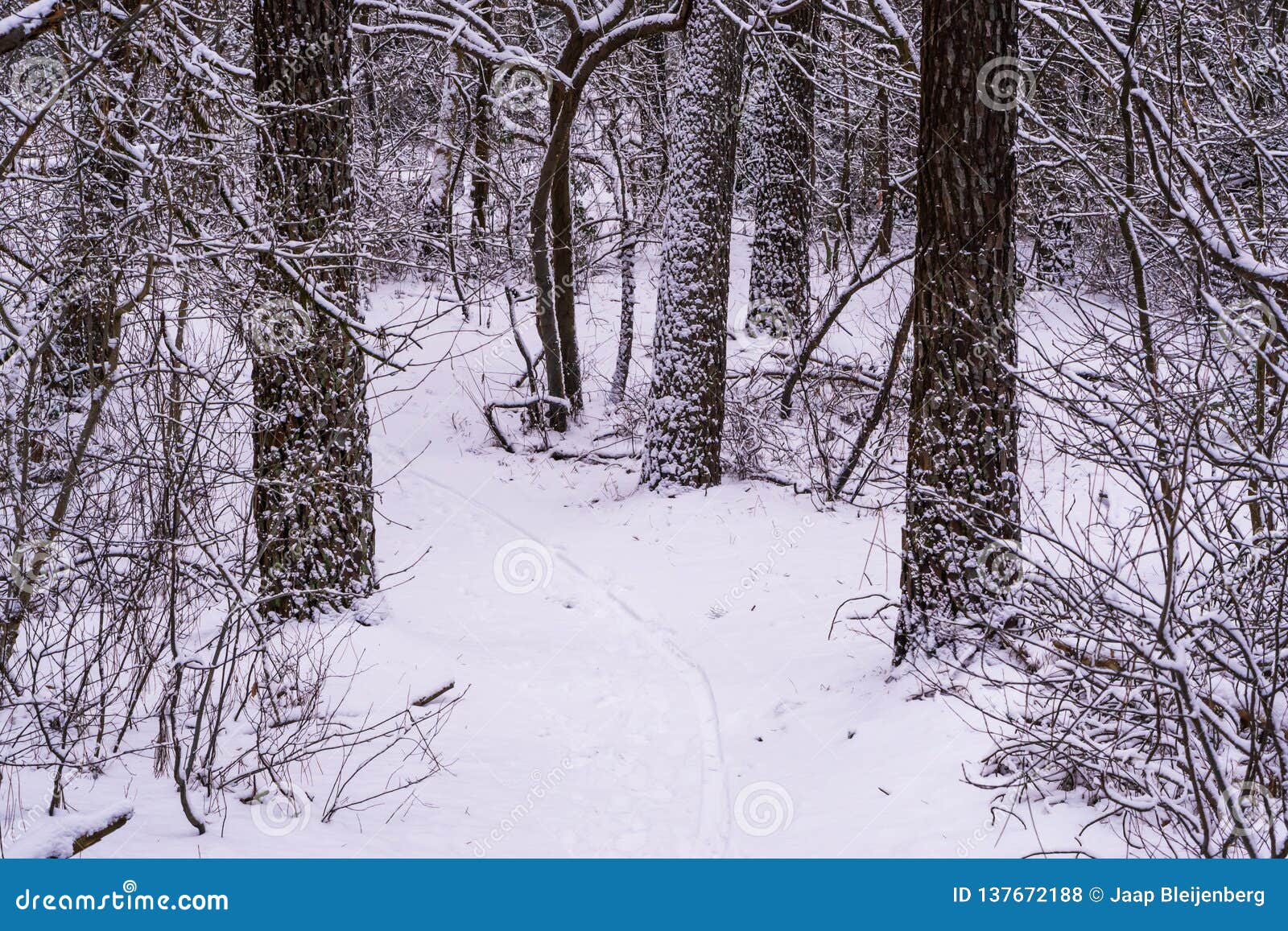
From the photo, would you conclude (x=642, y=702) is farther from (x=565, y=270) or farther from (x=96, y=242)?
(x=565, y=270)

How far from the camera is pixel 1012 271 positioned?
5.52 meters

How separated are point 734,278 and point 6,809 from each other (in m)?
16.2

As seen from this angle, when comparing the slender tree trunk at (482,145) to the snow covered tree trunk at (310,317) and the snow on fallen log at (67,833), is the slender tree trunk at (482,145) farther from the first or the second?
the snow on fallen log at (67,833)

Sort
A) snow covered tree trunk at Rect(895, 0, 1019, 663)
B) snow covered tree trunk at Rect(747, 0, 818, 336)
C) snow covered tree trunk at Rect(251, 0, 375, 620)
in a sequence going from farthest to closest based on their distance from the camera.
Result: snow covered tree trunk at Rect(747, 0, 818, 336) < snow covered tree trunk at Rect(251, 0, 375, 620) < snow covered tree trunk at Rect(895, 0, 1019, 663)

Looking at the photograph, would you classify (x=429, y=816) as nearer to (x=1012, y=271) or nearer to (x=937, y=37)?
(x=1012, y=271)

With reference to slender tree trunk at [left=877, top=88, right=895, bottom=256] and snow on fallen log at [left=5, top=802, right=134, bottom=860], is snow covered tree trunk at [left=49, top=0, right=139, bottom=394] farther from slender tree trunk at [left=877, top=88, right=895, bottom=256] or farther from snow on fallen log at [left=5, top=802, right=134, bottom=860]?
slender tree trunk at [left=877, top=88, right=895, bottom=256]

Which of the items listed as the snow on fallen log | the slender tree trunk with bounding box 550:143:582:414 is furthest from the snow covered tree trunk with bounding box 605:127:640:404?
the snow on fallen log

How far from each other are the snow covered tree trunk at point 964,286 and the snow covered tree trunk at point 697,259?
4.54 metres

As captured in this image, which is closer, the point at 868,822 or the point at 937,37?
the point at 868,822

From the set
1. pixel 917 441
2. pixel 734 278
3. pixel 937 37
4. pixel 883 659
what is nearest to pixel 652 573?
pixel 883 659

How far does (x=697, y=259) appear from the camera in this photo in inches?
396

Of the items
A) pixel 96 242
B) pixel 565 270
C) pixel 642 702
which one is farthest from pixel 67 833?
pixel 565 270

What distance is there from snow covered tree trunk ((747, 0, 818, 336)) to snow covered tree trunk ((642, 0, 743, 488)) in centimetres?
265

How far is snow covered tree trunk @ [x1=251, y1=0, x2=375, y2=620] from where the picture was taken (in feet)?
21.1
